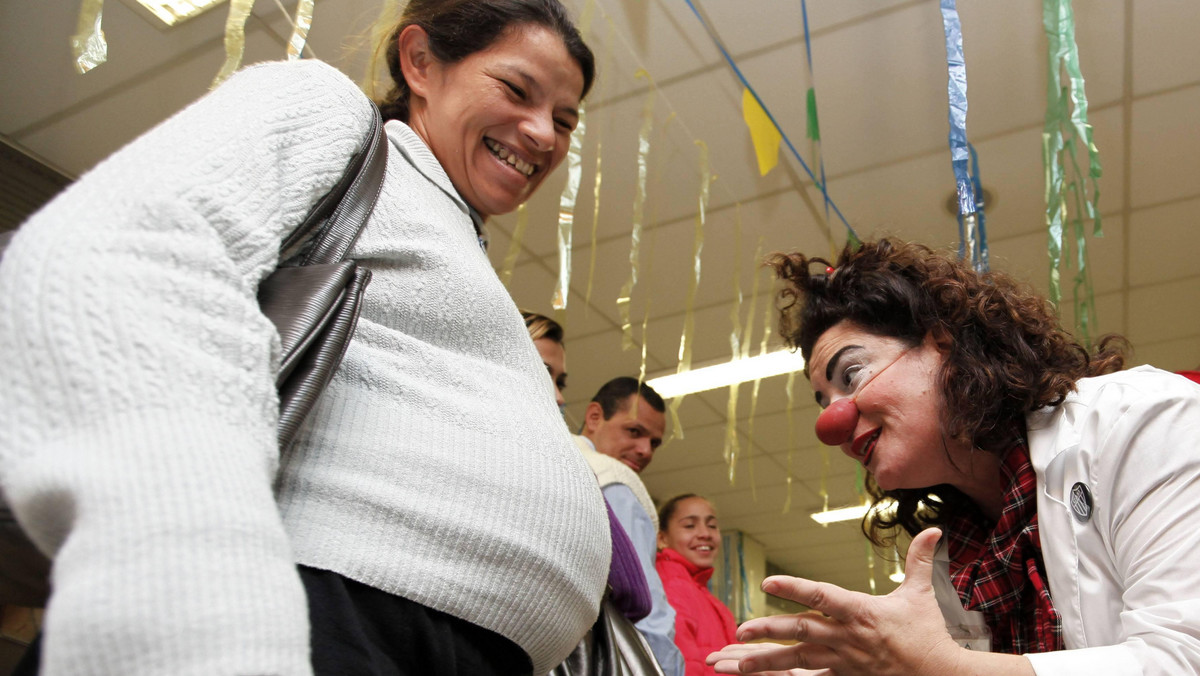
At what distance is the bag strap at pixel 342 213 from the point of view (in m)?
0.71

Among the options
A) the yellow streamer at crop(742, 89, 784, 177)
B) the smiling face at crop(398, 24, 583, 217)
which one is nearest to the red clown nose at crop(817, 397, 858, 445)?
the smiling face at crop(398, 24, 583, 217)

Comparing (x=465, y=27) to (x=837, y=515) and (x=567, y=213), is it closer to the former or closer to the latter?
(x=567, y=213)

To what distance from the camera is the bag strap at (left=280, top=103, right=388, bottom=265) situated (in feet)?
2.33

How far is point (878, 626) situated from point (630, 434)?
2.35 m

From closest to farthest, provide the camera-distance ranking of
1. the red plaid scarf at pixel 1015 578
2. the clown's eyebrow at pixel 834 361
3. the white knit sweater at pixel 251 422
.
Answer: the white knit sweater at pixel 251 422
the red plaid scarf at pixel 1015 578
the clown's eyebrow at pixel 834 361

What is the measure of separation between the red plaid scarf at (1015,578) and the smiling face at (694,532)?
3.01 metres

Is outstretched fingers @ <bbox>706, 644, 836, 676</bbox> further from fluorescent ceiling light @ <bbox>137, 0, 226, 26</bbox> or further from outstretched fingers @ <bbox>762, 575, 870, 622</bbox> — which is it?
fluorescent ceiling light @ <bbox>137, 0, 226, 26</bbox>

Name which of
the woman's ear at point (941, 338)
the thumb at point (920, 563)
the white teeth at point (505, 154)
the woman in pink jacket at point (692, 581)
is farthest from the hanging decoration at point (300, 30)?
the woman in pink jacket at point (692, 581)

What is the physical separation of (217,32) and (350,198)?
2.28 m

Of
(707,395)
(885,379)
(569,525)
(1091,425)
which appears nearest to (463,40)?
(569,525)

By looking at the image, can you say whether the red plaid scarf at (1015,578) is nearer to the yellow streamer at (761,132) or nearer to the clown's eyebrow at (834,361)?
the clown's eyebrow at (834,361)

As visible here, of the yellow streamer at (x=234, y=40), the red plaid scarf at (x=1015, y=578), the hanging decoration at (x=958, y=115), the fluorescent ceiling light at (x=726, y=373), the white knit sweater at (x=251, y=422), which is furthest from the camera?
the fluorescent ceiling light at (x=726, y=373)

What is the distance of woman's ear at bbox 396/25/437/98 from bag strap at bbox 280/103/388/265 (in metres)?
0.35

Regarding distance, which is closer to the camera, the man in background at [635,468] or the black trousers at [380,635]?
the black trousers at [380,635]
